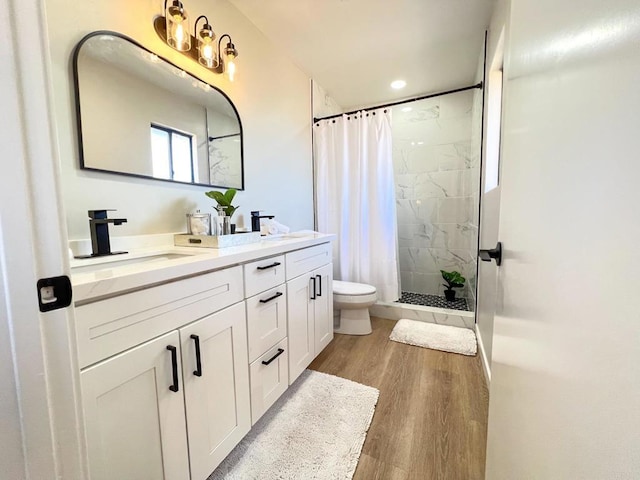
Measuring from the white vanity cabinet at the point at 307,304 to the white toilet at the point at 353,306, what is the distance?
28 centimetres

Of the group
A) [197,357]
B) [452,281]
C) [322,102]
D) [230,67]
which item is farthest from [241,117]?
[452,281]

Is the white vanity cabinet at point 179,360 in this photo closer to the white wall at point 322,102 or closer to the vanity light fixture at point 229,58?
the vanity light fixture at point 229,58

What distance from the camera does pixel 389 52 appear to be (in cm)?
220

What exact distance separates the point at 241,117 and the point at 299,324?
147 cm

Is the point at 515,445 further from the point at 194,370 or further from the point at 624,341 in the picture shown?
the point at 194,370

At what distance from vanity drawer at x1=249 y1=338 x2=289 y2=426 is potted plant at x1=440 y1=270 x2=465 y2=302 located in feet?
7.00

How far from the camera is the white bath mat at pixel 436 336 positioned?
6.59ft

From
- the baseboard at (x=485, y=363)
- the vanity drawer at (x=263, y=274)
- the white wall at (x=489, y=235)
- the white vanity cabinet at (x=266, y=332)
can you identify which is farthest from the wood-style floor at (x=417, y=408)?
the vanity drawer at (x=263, y=274)

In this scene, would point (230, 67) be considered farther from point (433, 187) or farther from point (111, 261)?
point (433, 187)

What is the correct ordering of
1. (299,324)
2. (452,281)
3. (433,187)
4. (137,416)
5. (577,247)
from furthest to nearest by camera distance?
(433,187)
(452,281)
(299,324)
(137,416)
(577,247)

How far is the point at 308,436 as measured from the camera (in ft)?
4.09

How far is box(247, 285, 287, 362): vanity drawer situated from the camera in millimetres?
1177

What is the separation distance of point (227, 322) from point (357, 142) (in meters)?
2.14

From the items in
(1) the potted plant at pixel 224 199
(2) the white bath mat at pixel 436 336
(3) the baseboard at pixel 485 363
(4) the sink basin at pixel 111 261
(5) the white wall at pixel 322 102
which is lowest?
(2) the white bath mat at pixel 436 336
